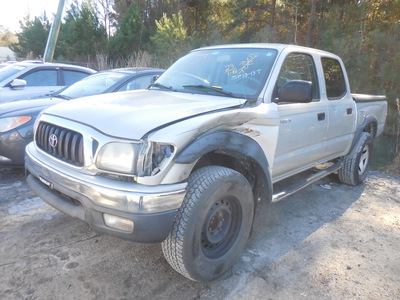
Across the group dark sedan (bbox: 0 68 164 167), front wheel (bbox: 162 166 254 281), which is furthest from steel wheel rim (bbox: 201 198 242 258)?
dark sedan (bbox: 0 68 164 167)

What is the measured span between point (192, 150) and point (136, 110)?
23.5 inches

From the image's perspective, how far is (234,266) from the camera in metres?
2.82

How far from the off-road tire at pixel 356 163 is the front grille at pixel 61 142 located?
12.8ft

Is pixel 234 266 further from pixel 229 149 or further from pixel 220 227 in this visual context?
pixel 229 149

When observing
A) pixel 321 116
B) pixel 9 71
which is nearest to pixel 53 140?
pixel 321 116

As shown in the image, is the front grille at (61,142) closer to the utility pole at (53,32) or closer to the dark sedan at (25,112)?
the dark sedan at (25,112)

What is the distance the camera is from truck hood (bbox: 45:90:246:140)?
2.19 m

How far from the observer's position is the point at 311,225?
3.70 m

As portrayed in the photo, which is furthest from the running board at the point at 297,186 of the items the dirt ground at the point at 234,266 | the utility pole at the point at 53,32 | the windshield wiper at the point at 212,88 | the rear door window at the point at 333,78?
the utility pole at the point at 53,32

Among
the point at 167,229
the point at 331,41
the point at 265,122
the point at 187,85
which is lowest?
the point at 167,229

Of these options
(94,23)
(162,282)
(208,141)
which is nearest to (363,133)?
(208,141)

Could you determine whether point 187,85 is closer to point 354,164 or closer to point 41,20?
point 354,164

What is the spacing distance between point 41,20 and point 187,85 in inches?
970

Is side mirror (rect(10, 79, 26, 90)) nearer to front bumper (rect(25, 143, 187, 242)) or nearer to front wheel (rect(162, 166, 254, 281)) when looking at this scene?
front bumper (rect(25, 143, 187, 242))
